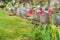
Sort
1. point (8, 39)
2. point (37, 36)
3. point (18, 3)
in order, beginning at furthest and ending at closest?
1. point (18, 3)
2. point (8, 39)
3. point (37, 36)

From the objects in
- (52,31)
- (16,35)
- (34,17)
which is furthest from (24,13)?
(52,31)

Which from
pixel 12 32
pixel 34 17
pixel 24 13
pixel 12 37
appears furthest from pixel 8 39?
pixel 24 13

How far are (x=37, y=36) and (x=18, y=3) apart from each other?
1132 centimetres

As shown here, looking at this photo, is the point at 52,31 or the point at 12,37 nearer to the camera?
the point at 52,31

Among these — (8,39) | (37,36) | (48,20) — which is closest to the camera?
(37,36)

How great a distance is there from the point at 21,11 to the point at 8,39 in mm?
5745

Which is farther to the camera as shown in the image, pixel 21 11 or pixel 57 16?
pixel 21 11

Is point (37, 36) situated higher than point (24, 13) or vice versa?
point (37, 36)

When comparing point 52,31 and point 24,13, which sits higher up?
point 52,31

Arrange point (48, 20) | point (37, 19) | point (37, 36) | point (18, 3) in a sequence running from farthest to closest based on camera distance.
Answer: point (18, 3)
point (37, 19)
point (48, 20)
point (37, 36)

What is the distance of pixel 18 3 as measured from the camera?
15938 mm

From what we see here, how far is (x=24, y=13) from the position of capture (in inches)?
452

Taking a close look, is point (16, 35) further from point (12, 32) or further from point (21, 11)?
point (21, 11)

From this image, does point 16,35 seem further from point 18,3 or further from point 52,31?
point 18,3
